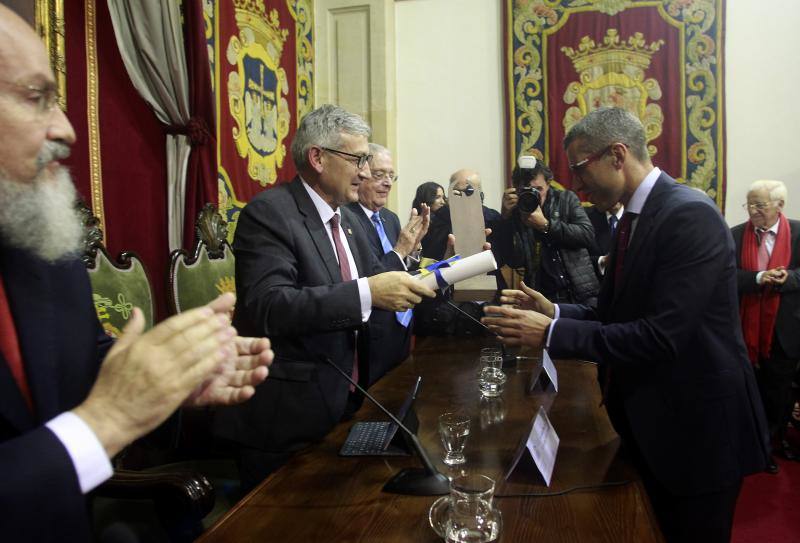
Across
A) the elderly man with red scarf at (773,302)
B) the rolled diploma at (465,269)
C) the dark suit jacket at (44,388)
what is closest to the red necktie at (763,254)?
the elderly man with red scarf at (773,302)

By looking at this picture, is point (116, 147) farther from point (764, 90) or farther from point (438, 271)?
point (764, 90)

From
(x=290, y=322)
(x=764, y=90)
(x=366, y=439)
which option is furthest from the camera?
(x=764, y=90)

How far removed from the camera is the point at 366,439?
140 cm

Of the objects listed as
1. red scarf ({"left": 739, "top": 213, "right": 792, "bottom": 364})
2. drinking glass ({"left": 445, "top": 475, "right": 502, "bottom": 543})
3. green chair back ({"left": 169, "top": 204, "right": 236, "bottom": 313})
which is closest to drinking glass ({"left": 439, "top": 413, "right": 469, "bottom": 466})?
drinking glass ({"left": 445, "top": 475, "right": 502, "bottom": 543})

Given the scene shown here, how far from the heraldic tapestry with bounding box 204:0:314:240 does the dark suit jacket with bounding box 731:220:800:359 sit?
123 inches

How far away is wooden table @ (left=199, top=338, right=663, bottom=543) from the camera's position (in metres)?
1.02

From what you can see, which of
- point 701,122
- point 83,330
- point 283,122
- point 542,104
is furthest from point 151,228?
point 701,122

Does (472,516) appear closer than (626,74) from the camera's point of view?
Yes

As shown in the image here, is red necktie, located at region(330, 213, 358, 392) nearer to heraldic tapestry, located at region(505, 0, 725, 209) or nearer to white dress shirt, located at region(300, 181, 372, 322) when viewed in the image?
white dress shirt, located at region(300, 181, 372, 322)

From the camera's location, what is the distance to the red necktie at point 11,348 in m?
0.92

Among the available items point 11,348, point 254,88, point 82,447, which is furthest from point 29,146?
point 254,88

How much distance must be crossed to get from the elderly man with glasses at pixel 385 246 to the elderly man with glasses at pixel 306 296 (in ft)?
0.45

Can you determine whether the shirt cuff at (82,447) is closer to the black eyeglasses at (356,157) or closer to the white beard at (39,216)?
the white beard at (39,216)

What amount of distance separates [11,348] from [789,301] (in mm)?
3899
